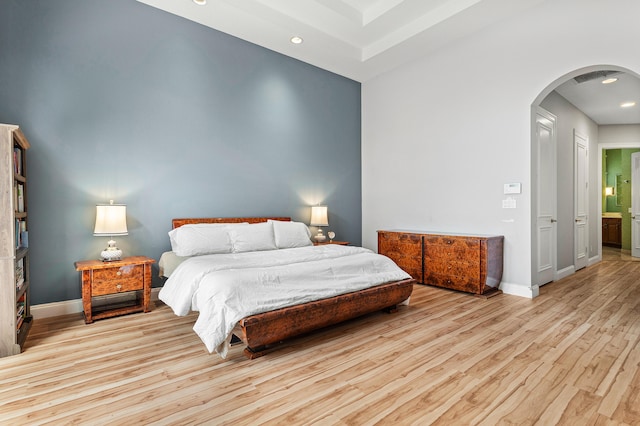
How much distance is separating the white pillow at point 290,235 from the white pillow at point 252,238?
0.10 metres

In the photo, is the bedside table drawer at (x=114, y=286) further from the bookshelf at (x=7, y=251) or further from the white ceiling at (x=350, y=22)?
the white ceiling at (x=350, y=22)

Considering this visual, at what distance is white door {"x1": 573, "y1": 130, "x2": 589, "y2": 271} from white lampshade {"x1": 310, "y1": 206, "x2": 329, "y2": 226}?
4137 mm

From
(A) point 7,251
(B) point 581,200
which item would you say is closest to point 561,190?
(B) point 581,200

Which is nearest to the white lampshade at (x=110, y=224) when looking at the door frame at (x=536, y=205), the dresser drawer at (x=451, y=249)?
the dresser drawer at (x=451, y=249)

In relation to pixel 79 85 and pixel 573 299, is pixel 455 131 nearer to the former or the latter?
pixel 573 299

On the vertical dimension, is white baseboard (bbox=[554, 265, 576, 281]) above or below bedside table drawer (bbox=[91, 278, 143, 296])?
below

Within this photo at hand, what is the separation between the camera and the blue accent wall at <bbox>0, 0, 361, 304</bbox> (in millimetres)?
3324

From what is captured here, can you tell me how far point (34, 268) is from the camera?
3.31 meters

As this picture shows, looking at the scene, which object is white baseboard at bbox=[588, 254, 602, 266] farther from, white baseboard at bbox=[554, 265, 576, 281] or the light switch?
the light switch

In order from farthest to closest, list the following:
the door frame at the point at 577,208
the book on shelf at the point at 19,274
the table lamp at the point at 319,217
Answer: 1. the door frame at the point at 577,208
2. the table lamp at the point at 319,217
3. the book on shelf at the point at 19,274

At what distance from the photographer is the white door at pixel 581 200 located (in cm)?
553

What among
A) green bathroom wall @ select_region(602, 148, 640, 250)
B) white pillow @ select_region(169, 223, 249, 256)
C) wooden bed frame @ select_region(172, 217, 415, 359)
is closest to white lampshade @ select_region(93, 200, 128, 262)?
white pillow @ select_region(169, 223, 249, 256)

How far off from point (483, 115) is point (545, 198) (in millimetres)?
1410

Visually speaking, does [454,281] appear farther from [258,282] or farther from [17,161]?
[17,161]
